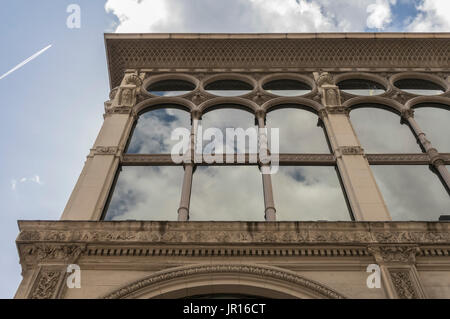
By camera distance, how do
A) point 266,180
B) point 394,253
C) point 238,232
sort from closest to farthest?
point 394,253
point 238,232
point 266,180

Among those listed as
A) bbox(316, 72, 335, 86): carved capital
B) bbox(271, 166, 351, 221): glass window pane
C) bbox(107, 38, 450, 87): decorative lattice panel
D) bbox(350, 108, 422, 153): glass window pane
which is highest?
bbox(107, 38, 450, 87): decorative lattice panel

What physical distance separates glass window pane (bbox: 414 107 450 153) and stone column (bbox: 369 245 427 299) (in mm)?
5235

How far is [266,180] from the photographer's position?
38.4 ft

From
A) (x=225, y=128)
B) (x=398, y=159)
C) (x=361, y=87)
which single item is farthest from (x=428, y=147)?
(x=225, y=128)

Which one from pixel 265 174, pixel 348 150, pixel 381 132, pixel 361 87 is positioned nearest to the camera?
pixel 265 174

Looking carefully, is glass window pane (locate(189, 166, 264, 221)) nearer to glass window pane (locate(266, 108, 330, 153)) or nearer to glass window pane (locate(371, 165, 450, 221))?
glass window pane (locate(266, 108, 330, 153))

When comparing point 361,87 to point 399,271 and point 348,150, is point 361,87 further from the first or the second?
point 399,271

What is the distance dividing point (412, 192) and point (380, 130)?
2790 millimetres

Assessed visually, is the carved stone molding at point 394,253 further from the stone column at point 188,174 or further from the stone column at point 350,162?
Result: the stone column at point 188,174

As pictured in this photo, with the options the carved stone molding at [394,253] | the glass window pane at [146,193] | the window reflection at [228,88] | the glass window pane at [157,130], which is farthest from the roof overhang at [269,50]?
the carved stone molding at [394,253]

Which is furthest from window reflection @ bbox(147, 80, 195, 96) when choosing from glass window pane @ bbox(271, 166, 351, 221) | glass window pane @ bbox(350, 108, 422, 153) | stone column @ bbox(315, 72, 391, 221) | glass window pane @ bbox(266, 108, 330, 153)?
glass window pane @ bbox(350, 108, 422, 153)

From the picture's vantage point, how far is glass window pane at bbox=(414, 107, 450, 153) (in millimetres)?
13266
